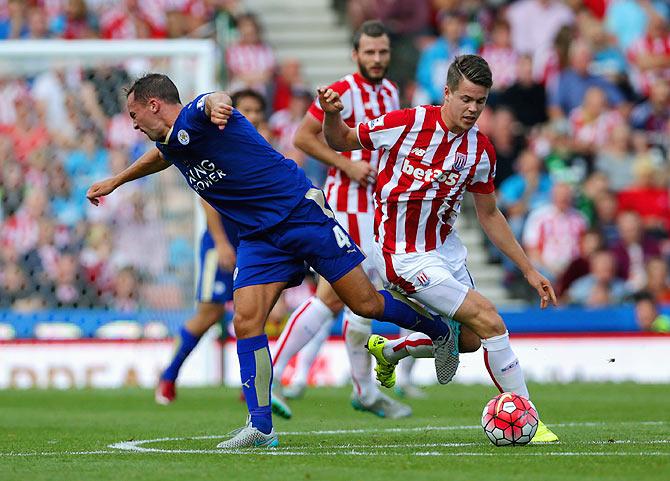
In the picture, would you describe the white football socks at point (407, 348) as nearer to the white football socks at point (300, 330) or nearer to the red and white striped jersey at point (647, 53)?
the white football socks at point (300, 330)

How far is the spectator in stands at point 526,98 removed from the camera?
17.6 m

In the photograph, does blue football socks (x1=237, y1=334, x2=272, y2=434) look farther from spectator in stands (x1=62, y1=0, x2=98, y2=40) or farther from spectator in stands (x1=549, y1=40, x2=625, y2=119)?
spectator in stands (x1=62, y1=0, x2=98, y2=40)

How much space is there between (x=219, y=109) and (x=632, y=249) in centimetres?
963

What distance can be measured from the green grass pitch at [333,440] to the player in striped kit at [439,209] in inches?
20.8

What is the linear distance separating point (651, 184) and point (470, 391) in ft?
18.0

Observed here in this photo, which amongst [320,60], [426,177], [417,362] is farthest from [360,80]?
[320,60]

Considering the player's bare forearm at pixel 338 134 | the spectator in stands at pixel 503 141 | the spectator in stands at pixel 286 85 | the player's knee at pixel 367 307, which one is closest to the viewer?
the player's knee at pixel 367 307

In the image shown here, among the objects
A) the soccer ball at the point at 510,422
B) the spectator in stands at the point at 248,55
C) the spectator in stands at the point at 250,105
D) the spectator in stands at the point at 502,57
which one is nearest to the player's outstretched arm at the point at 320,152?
the spectator in stands at the point at 250,105

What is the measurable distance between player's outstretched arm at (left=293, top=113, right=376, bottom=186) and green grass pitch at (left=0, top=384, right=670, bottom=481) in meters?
1.69

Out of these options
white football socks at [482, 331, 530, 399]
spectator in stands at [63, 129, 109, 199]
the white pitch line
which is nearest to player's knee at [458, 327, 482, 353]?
white football socks at [482, 331, 530, 399]

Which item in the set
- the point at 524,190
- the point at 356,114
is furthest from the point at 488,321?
the point at 524,190

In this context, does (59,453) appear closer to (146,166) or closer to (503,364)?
(146,166)

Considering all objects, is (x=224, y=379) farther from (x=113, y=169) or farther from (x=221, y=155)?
(x=221, y=155)

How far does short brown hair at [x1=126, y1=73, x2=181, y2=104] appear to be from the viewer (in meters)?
7.33
